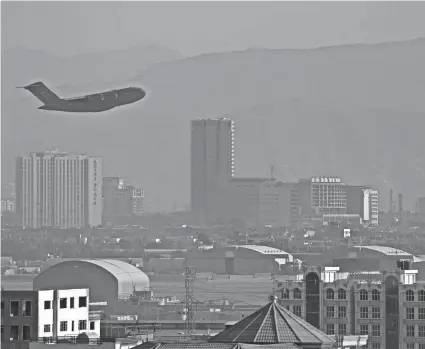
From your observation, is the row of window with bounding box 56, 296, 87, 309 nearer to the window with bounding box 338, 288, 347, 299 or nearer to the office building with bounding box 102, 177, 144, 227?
the window with bounding box 338, 288, 347, 299

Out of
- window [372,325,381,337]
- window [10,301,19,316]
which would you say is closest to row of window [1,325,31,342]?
window [10,301,19,316]

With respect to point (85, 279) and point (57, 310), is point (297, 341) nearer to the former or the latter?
point (57, 310)

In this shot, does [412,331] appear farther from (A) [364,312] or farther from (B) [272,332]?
(B) [272,332]

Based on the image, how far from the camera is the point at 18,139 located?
422ft

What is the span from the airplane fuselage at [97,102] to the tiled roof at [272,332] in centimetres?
2392

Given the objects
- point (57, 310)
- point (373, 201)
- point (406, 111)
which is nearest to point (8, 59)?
point (373, 201)

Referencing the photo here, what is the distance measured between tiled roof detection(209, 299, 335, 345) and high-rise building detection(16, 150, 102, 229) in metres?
93.6

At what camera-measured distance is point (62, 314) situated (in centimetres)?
2570

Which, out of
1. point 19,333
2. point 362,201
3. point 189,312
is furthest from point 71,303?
point 362,201

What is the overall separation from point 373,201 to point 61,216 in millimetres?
20450

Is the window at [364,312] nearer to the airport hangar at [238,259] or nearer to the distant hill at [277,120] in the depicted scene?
the airport hangar at [238,259]

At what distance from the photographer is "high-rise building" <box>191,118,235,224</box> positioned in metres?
124

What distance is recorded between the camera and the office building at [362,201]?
12454 cm

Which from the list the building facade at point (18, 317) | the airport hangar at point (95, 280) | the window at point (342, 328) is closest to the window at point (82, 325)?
the building facade at point (18, 317)
